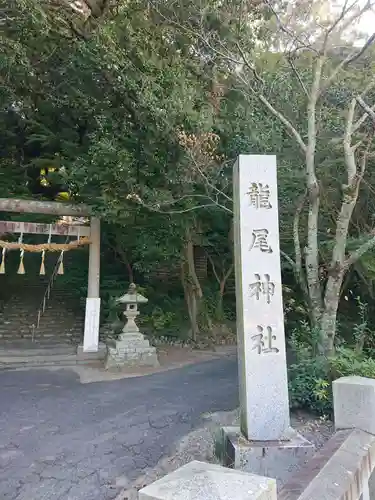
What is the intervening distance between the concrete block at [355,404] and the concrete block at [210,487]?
1686 millimetres

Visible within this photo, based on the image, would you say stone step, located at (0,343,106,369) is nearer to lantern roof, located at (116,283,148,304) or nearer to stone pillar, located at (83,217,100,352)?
stone pillar, located at (83,217,100,352)

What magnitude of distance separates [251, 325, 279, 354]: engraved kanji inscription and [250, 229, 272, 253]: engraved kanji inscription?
0.76 m

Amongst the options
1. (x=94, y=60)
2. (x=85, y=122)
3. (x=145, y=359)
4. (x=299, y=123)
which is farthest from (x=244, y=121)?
(x=145, y=359)

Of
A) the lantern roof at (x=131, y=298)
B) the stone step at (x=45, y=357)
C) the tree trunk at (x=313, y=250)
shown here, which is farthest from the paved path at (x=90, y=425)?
the tree trunk at (x=313, y=250)

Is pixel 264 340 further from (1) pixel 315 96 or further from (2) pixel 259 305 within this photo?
(1) pixel 315 96

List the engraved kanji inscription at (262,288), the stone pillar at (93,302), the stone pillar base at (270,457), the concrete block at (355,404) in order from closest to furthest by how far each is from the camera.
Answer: the concrete block at (355,404)
the stone pillar base at (270,457)
the engraved kanji inscription at (262,288)
the stone pillar at (93,302)

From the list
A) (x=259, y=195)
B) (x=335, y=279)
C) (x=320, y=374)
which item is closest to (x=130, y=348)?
(x=320, y=374)

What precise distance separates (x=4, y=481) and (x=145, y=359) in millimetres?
5781

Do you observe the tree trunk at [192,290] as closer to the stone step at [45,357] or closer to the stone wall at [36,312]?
the stone step at [45,357]

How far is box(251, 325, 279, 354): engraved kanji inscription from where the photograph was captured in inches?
151

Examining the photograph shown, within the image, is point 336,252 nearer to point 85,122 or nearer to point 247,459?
point 247,459

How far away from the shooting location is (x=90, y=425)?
18.1 feet

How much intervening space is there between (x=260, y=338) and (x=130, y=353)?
6.25 meters

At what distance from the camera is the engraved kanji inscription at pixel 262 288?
391cm
